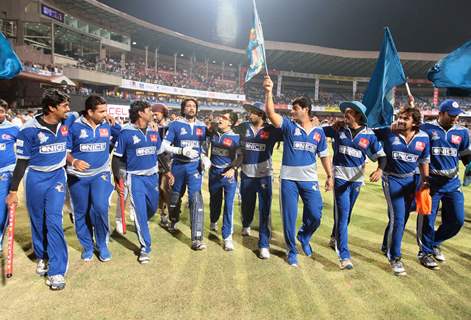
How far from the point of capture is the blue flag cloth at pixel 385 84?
516 cm

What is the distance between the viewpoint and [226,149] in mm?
5633

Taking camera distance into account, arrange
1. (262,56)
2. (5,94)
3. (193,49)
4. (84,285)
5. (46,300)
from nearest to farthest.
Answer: (46,300) → (84,285) → (262,56) → (5,94) → (193,49)

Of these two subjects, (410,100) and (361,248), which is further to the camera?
(361,248)

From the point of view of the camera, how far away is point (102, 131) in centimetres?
475

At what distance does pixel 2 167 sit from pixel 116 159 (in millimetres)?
1574

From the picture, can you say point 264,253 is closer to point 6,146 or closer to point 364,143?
point 364,143

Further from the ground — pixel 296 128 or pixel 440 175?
pixel 296 128

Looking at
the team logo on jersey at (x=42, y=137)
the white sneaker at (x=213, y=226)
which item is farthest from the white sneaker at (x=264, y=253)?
the team logo on jersey at (x=42, y=137)

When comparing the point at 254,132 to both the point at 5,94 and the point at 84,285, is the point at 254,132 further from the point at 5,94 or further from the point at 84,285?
the point at 5,94

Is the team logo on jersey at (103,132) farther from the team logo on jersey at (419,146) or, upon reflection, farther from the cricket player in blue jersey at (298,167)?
the team logo on jersey at (419,146)

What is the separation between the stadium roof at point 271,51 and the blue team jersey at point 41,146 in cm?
3856

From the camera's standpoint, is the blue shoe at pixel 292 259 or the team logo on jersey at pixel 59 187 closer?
the team logo on jersey at pixel 59 187

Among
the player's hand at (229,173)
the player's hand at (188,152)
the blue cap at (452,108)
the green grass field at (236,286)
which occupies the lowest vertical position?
the green grass field at (236,286)

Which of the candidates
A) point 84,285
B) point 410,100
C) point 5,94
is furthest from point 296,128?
point 5,94
